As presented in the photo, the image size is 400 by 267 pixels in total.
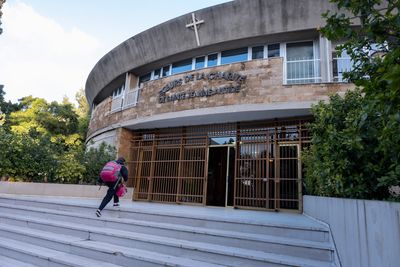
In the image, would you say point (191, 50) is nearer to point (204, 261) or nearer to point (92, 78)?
point (92, 78)

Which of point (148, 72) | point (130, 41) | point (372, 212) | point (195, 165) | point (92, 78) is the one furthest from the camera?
point (92, 78)

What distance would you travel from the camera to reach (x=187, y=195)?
11.2 meters

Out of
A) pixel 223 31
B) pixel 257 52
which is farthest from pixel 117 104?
pixel 257 52

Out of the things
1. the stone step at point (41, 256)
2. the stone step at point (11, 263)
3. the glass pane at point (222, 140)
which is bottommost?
the stone step at point (11, 263)

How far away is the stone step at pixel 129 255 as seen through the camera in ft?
12.7

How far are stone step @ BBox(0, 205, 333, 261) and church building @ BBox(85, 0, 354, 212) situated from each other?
5308 mm

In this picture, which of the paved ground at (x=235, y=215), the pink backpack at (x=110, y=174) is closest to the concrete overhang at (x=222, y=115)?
the paved ground at (x=235, y=215)

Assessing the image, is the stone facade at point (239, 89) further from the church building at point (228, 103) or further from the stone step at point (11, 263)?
the stone step at point (11, 263)

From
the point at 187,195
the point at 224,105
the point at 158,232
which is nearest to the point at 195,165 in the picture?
the point at 187,195

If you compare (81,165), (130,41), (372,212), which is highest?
(130,41)

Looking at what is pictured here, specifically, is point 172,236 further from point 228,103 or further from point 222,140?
point 222,140

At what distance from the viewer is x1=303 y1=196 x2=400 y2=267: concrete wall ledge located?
6.27 ft

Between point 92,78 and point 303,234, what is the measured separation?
1563cm

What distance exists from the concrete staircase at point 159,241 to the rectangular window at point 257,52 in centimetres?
776
